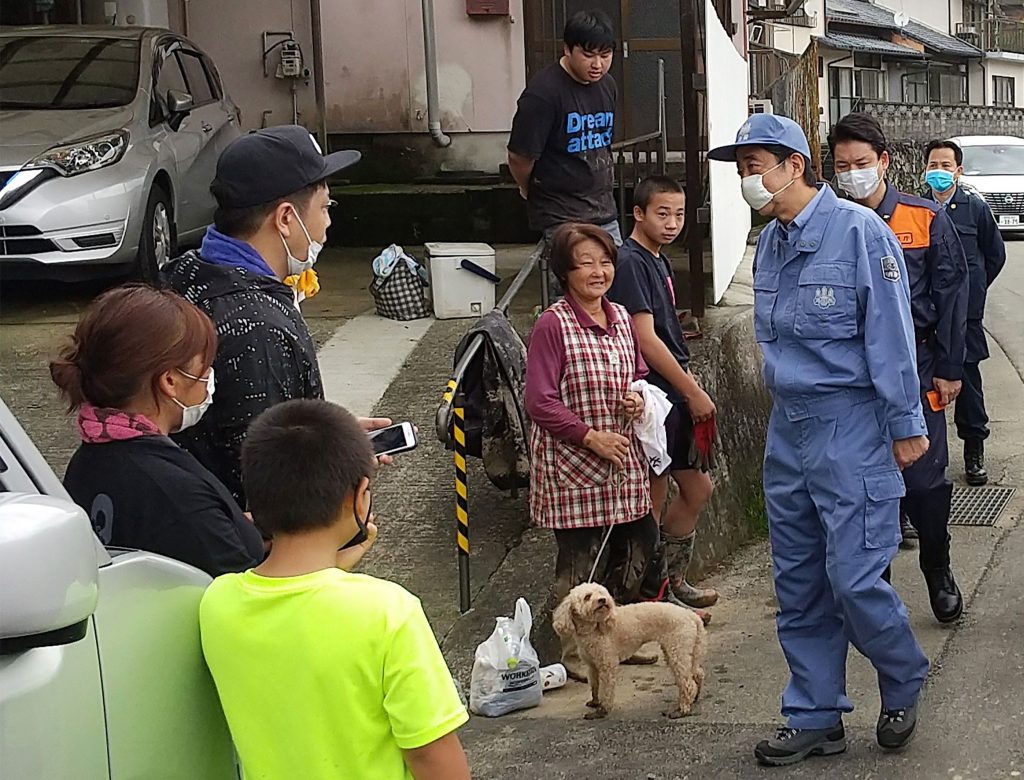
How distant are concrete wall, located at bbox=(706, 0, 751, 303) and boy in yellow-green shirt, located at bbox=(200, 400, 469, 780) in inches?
231

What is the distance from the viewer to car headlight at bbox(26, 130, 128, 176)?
8.16 meters

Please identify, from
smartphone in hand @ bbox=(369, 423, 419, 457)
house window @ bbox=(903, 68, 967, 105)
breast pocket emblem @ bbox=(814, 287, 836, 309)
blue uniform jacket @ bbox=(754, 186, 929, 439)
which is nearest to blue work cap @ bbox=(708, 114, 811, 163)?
blue uniform jacket @ bbox=(754, 186, 929, 439)

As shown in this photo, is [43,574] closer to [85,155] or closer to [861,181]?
[861,181]

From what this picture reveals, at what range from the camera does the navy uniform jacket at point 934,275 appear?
18.0ft

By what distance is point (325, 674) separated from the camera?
2.22 metres

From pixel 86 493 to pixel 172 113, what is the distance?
23.5 ft

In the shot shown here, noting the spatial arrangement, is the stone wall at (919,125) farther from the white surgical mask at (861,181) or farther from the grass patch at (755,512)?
the white surgical mask at (861,181)

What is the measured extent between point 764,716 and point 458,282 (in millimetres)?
4464

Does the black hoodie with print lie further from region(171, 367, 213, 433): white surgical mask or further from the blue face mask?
the blue face mask

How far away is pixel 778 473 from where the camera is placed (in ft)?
13.8

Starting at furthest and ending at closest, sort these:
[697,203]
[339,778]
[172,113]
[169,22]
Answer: [169,22], [172,113], [697,203], [339,778]

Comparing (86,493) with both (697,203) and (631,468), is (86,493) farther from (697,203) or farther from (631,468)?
(697,203)

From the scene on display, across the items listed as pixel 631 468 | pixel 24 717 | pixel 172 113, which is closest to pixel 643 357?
pixel 631 468

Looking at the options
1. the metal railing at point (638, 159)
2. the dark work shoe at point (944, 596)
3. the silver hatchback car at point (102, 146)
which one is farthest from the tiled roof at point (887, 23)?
the dark work shoe at point (944, 596)
